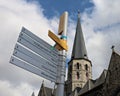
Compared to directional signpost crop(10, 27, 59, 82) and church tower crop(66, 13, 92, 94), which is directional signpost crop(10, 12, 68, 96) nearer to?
directional signpost crop(10, 27, 59, 82)

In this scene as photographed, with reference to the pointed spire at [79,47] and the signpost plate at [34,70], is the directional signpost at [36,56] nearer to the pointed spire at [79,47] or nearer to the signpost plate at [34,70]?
the signpost plate at [34,70]

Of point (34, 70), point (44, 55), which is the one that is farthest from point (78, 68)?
point (34, 70)

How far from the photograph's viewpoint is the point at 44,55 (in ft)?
20.7

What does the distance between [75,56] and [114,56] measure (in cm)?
2026

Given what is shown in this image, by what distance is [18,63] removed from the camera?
565 cm

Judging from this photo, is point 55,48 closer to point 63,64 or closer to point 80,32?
point 63,64

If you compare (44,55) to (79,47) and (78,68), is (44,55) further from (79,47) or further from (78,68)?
(79,47)

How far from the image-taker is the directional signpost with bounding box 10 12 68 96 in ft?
19.3

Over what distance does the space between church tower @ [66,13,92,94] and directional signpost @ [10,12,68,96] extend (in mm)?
36115

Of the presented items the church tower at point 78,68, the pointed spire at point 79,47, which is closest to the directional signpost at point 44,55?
the church tower at point 78,68

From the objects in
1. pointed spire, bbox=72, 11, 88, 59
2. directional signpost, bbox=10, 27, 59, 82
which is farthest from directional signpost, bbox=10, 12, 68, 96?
pointed spire, bbox=72, 11, 88, 59

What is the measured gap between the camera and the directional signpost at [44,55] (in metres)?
5.88

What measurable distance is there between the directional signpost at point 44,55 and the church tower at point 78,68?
3611 cm

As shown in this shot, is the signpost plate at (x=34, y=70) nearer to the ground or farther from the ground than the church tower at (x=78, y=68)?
nearer to the ground
